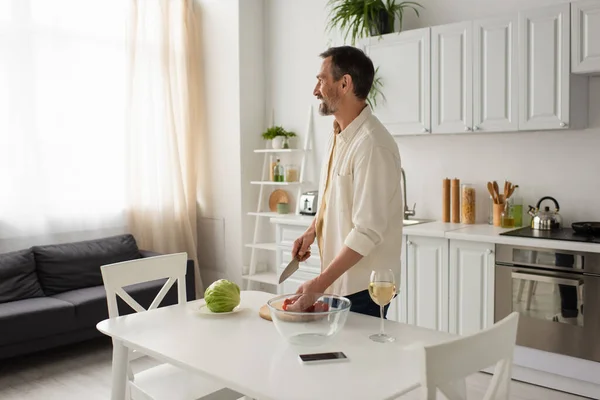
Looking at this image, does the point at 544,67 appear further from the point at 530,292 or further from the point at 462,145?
the point at 530,292

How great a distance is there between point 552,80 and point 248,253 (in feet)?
9.61

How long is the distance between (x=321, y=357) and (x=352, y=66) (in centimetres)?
108

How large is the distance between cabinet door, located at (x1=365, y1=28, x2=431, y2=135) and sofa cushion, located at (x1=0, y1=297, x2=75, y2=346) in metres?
2.48

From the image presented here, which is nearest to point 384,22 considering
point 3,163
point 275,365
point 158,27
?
point 158,27

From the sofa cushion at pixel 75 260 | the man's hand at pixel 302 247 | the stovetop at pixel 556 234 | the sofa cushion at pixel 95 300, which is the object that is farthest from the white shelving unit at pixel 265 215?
the man's hand at pixel 302 247

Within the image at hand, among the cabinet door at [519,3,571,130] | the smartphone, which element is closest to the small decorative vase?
the cabinet door at [519,3,571,130]

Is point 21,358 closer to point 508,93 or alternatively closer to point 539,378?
point 539,378

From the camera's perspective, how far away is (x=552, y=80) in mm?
3426

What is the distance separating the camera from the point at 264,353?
5.59 ft

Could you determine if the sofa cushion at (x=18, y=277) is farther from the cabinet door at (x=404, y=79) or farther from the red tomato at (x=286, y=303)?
the red tomato at (x=286, y=303)

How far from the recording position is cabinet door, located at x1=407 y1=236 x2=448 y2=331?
3.72 metres

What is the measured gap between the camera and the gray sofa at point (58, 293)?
378cm

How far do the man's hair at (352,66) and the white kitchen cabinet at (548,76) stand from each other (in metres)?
1.67

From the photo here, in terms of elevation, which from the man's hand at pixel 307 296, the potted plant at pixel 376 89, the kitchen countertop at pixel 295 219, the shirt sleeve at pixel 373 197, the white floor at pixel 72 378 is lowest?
the white floor at pixel 72 378
